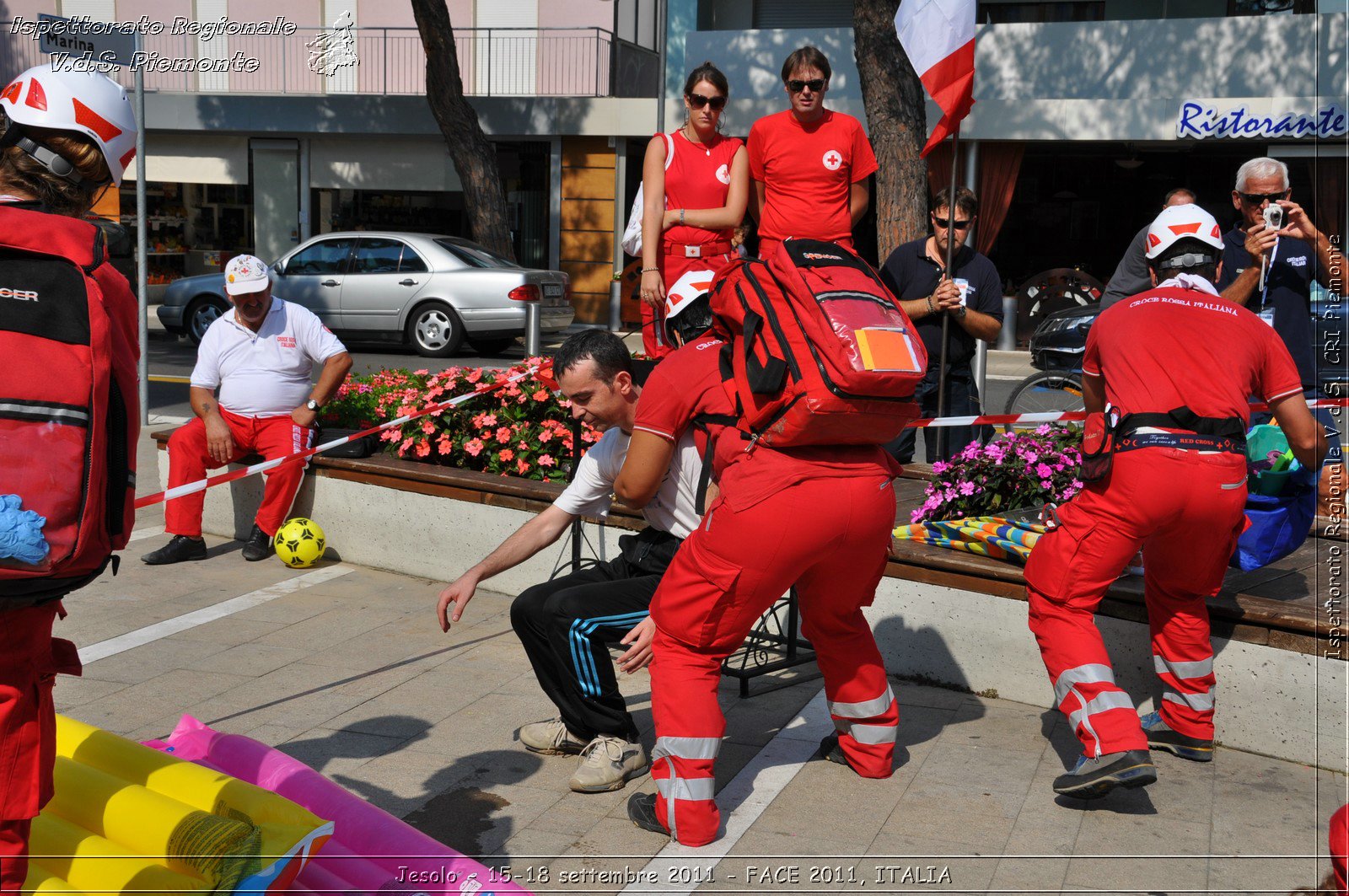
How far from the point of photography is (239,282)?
7305 mm

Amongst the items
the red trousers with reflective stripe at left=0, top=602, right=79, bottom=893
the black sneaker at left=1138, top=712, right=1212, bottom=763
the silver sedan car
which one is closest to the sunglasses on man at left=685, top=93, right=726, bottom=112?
the black sneaker at left=1138, top=712, right=1212, bottom=763

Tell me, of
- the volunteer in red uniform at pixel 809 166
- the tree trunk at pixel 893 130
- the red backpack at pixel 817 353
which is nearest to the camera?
the red backpack at pixel 817 353

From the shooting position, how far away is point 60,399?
2.56m

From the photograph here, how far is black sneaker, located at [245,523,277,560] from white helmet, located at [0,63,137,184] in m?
4.71

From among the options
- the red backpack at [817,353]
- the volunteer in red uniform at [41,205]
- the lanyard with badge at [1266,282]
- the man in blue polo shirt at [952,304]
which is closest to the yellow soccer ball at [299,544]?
the man in blue polo shirt at [952,304]

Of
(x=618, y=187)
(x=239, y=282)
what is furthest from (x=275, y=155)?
(x=239, y=282)

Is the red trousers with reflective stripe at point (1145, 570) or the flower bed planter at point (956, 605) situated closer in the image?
the red trousers with reflective stripe at point (1145, 570)

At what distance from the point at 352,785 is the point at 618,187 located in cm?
2005

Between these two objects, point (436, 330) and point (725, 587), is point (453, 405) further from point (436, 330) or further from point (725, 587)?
point (436, 330)

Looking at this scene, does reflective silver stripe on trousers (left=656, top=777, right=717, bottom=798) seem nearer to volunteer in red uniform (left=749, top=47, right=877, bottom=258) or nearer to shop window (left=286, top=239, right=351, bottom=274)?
volunteer in red uniform (left=749, top=47, right=877, bottom=258)

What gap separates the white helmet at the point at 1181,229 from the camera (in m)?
4.48

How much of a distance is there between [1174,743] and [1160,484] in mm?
1074

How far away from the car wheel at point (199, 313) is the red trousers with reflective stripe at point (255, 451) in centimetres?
1187

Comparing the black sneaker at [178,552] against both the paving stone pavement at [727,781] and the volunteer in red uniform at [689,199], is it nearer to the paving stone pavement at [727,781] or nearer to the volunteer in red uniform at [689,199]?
the paving stone pavement at [727,781]
